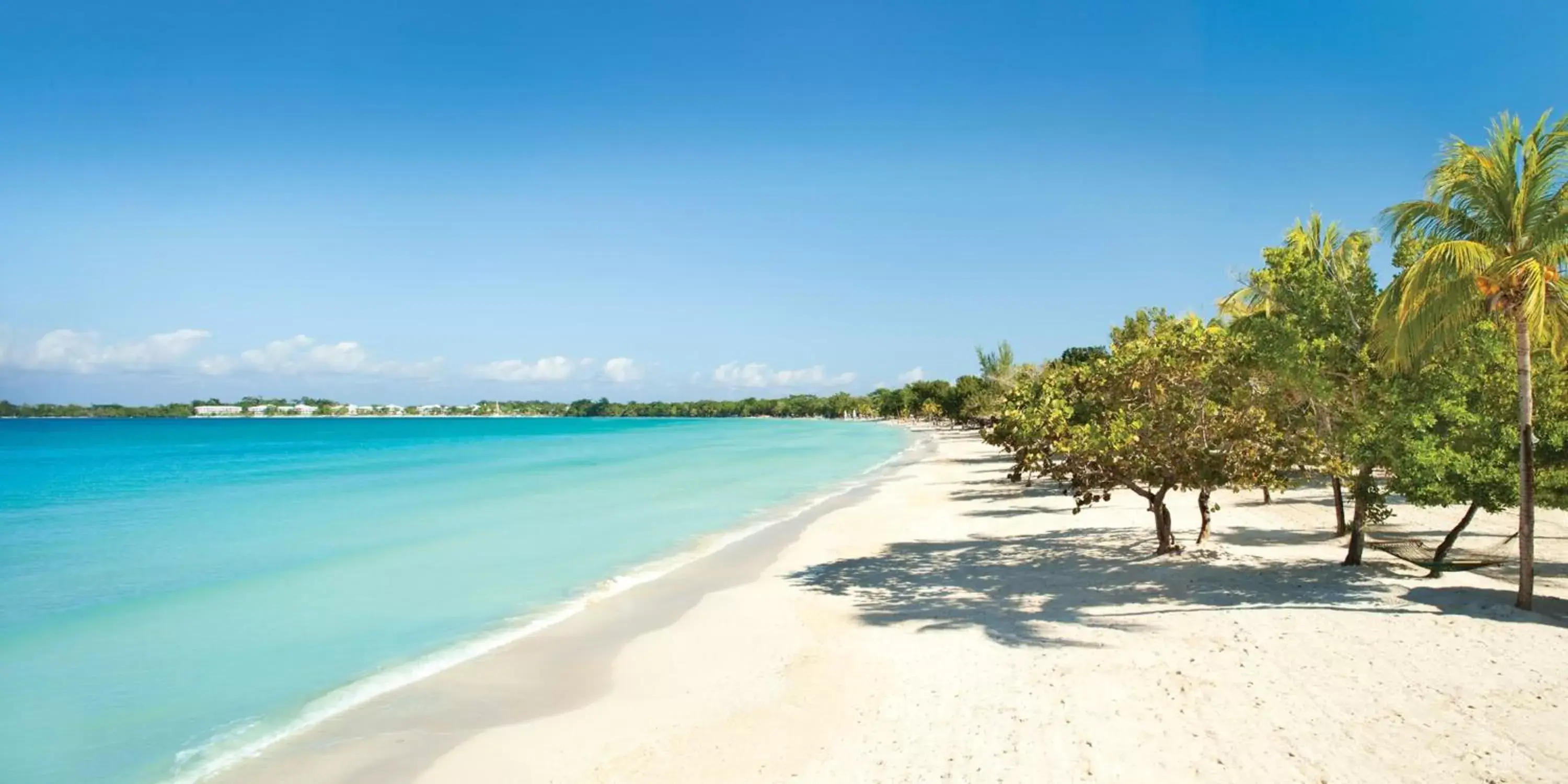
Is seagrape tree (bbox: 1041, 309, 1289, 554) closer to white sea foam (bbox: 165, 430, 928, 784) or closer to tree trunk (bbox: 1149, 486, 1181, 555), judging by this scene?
tree trunk (bbox: 1149, 486, 1181, 555)

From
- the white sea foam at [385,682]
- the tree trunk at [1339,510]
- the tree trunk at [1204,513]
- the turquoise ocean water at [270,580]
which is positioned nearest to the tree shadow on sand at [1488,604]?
the tree trunk at [1339,510]

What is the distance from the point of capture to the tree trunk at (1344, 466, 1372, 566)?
36.0 ft

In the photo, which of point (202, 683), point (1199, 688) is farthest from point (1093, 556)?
point (202, 683)

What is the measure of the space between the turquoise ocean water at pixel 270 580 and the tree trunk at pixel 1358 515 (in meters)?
12.3

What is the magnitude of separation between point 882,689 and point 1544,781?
5.04 metres

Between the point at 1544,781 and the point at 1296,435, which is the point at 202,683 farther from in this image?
the point at 1296,435

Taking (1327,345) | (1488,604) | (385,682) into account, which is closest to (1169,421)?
(1327,345)

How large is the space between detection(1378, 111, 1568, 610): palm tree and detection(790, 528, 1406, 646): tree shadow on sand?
2.49 m

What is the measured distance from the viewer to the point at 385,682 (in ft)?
33.2

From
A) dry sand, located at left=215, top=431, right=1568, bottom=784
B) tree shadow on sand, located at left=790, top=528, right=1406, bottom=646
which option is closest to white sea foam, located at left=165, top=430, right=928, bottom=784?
dry sand, located at left=215, top=431, right=1568, bottom=784

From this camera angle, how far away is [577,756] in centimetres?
723

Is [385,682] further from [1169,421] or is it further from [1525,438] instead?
[1525,438]

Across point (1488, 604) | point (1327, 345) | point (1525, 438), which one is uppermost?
point (1327, 345)

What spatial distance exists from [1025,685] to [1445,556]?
8.91 meters
